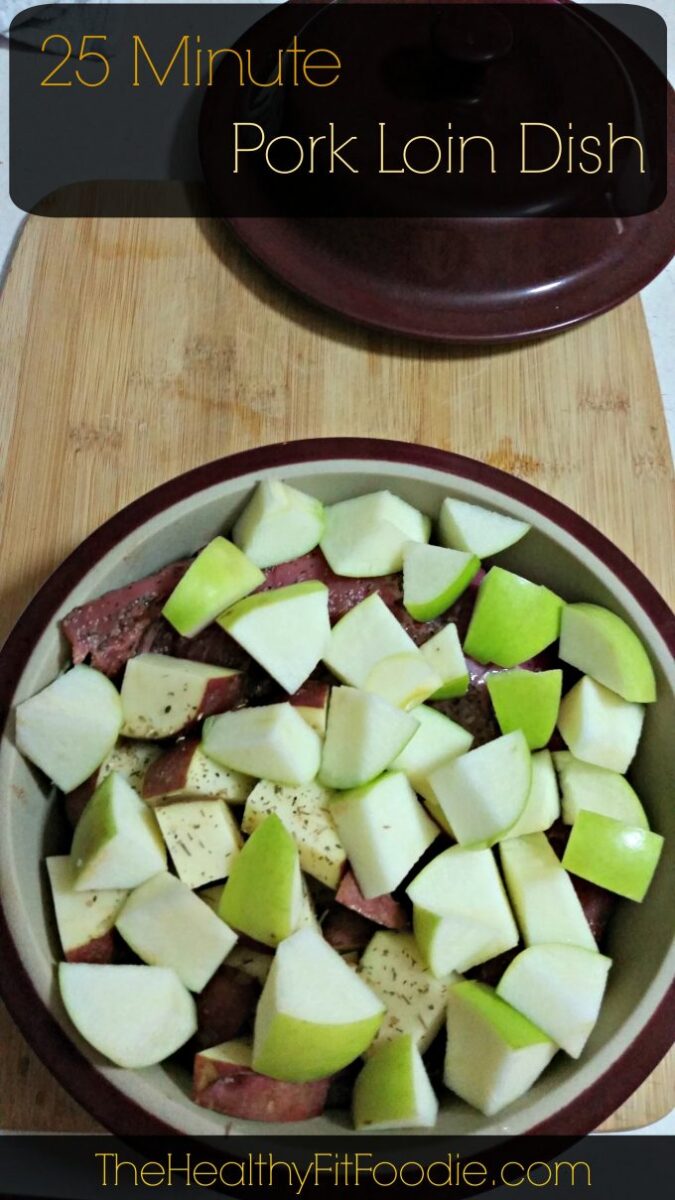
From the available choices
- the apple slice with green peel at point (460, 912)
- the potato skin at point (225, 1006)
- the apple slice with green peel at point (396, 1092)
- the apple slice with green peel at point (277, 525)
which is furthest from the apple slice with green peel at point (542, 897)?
the apple slice with green peel at point (277, 525)

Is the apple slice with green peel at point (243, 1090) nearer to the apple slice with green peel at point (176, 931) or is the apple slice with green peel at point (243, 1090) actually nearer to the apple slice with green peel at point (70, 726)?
the apple slice with green peel at point (176, 931)

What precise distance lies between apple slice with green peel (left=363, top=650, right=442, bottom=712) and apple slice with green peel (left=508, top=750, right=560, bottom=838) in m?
0.13

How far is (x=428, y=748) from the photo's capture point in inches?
40.7

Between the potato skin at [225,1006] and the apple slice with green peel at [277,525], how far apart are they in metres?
0.39

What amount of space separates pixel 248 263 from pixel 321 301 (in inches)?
5.6

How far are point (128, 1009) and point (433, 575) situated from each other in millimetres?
482

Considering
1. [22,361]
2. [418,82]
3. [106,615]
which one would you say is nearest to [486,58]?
[418,82]

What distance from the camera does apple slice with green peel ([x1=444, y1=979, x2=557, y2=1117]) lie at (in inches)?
36.3

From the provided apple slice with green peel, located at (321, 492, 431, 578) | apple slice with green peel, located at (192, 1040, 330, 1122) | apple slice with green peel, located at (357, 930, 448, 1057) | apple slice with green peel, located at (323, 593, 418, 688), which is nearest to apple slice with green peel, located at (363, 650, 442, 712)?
apple slice with green peel, located at (323, 593, 418, 688)

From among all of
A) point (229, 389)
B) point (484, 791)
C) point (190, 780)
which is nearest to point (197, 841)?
point (190, 780)

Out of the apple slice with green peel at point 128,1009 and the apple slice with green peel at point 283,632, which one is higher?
the apple slice with green peel at point 283,632

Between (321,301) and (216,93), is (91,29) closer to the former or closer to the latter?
(216,93)

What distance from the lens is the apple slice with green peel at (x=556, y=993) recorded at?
957 millimetres

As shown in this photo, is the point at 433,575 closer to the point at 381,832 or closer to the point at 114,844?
the point at 381,832
